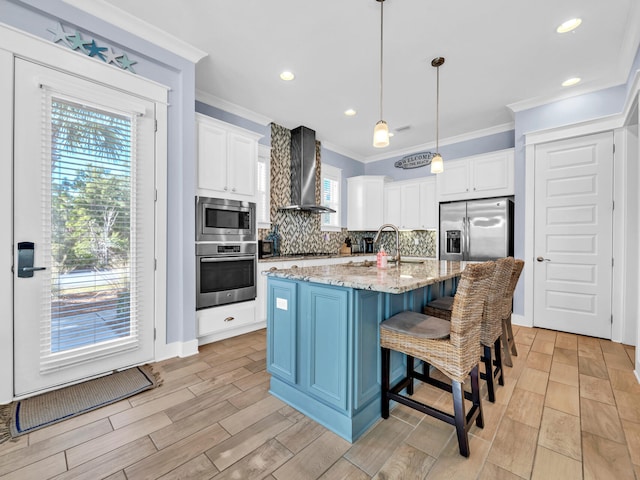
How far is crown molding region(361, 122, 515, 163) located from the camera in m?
4.53

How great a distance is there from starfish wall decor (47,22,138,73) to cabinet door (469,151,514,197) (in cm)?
448

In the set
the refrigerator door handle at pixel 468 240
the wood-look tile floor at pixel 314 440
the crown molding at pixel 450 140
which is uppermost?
the crown molding at pixel 450 140

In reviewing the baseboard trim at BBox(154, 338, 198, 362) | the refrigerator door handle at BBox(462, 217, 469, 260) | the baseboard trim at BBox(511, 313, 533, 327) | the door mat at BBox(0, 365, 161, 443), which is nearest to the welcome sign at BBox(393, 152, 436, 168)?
the refrigerator door handle at BBox(462, 217, 469, 260)

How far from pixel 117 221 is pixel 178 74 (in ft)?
4.99

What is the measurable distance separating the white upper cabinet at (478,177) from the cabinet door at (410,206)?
1.79ft


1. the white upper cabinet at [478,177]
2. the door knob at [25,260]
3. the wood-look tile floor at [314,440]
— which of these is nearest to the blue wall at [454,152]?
the white upper cabinet at [478,177]

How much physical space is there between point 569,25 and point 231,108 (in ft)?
12.0

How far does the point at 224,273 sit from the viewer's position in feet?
10.5

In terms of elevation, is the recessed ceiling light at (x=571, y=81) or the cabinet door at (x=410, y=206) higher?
the recessed ceiling light at (x=571, y=81)

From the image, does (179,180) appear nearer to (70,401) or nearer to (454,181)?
(70,401)

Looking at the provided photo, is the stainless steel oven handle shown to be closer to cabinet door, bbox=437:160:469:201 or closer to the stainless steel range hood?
the stainless steel range hood

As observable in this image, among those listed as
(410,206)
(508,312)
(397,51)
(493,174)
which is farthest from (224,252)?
(493,174)

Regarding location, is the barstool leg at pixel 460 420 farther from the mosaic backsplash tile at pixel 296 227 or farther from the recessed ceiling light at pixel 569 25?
the mosaic backsplash tile at pixel 296 227

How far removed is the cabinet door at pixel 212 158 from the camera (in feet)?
10.0
